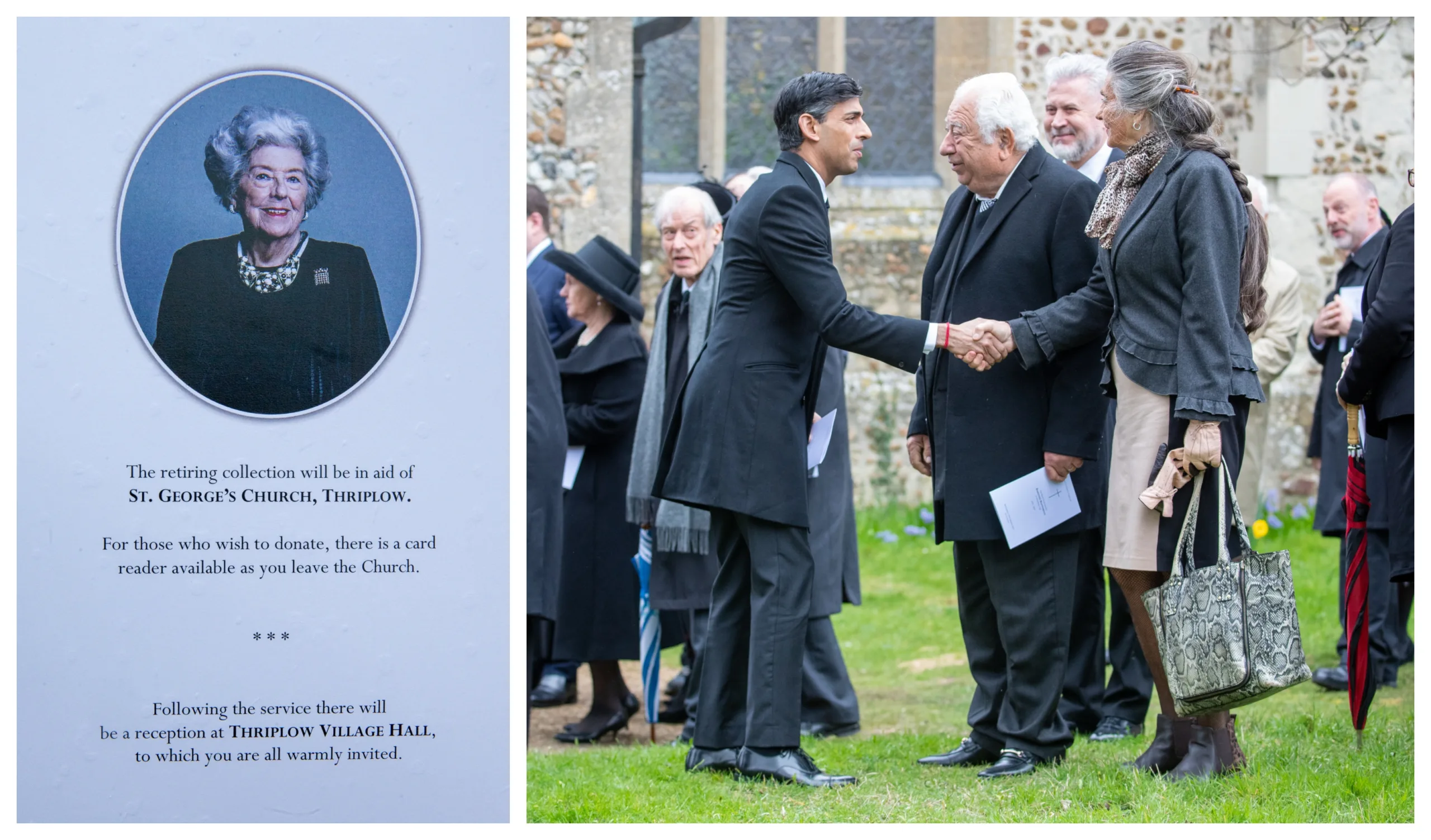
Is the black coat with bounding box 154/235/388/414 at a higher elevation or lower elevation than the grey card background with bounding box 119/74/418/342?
lower

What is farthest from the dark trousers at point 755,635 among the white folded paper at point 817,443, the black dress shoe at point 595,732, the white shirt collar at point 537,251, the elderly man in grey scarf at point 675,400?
the white shirt collar at point 537,251

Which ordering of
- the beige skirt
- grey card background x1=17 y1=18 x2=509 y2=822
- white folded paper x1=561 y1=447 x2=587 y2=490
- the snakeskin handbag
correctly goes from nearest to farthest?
grey card background x1=17 y1=18 x2=509 y2=822
the snakeskin handbag
the beige skirt
white folded paper x1=561 y1=447 x2=587 y2=490

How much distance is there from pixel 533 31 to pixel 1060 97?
6819 millimetres

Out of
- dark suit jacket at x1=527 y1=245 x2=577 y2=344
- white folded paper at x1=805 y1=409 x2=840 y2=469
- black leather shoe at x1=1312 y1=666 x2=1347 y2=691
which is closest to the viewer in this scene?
white folded paper at x1=805 y1=409 x2=840 y2=469

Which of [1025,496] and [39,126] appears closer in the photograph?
[39,126]

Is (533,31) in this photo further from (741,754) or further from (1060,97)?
(741,754)

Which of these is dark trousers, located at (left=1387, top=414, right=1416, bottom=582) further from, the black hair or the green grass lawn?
the black hair

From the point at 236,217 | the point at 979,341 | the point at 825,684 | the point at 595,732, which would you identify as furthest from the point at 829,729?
the point at 236,217

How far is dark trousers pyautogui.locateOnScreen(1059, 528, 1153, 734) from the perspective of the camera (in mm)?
4938

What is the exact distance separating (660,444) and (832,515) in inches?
26.5

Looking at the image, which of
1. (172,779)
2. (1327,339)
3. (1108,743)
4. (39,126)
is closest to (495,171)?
(39,126)

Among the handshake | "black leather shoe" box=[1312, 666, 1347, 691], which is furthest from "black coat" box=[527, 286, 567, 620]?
"black leather shoe" box=[1312, 666, 1347, 691]

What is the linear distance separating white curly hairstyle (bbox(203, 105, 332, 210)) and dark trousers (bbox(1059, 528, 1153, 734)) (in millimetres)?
2819

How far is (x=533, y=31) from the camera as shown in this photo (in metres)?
10.9
